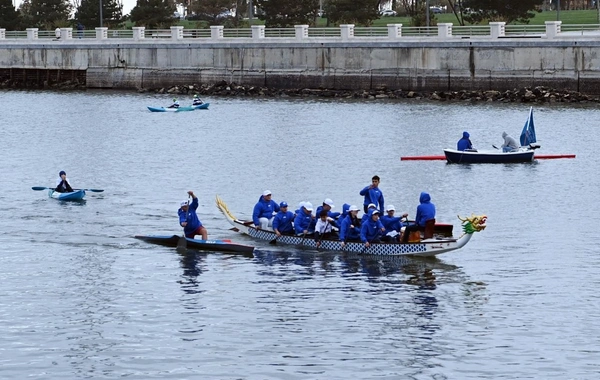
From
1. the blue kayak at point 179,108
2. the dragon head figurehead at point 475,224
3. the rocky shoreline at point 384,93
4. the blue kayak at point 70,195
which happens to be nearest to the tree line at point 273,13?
the rocky shoreline at point 384,93

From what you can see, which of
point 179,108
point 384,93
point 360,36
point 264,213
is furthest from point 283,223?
point 360,36

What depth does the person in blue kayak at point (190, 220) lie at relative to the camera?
122ft

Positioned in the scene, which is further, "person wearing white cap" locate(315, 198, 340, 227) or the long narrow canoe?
the long narrow canoe

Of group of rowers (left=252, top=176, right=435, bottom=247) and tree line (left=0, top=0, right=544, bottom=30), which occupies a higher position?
tree line (left=0, top=0, right=544, bottom=30)

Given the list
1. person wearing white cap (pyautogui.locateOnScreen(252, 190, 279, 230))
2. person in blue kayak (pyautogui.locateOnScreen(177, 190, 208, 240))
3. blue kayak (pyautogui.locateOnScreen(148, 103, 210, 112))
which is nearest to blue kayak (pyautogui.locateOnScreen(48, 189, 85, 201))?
person in blue kayak (pyautogui.locateOnScreen(177, 190, 208, 240))

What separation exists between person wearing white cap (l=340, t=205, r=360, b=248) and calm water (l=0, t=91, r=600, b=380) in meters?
0.70

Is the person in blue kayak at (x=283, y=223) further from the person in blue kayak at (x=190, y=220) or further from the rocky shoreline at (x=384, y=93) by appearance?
the rocky shoreline at (x=384, y=93)

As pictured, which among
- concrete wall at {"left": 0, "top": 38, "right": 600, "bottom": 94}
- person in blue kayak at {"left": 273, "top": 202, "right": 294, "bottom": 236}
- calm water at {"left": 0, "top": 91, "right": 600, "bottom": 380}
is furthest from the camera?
concrete wall at {"left": 0, "top": 38, "right": 600, "bottom": 94}

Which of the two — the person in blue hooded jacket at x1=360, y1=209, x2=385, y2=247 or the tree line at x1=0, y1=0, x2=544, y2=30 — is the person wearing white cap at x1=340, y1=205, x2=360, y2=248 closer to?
the person in blue hooded jacket at x1=360, y1=209, x2=385, y2=247

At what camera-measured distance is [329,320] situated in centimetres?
2978

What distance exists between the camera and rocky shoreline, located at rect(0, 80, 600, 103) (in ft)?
265

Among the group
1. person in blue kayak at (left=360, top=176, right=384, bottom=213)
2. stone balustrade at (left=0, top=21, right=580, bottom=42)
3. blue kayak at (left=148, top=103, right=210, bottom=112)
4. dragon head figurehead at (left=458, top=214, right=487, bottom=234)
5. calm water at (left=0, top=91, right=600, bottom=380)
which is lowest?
calm water at (left=0, top=91, right=600, bottom=380)

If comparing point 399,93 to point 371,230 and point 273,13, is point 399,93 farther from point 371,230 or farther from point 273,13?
point 371,230

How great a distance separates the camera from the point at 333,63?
90625 mm
